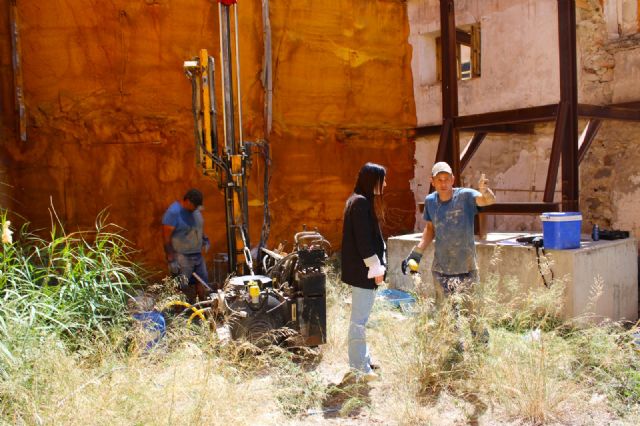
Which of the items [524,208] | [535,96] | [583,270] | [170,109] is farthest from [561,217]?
[170,109]

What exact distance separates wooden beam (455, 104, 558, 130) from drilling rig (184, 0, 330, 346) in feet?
9.29

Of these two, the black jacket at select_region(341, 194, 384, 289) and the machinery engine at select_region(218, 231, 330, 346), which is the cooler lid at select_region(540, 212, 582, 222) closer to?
the black jacket at select_region(341, 194, 384, 289)

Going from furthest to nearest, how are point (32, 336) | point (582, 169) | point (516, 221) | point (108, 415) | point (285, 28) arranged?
point (285, 28), point (516, 221), point (582, 169), point (32, 336), point (108, 415)

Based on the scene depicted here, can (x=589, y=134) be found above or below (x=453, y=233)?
above

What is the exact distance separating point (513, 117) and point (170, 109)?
557 cm

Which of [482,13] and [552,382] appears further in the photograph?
[482,13]

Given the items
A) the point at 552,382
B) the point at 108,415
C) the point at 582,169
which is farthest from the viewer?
the point at 582,169

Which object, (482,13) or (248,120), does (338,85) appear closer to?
(248,120)

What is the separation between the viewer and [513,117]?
6719 mm

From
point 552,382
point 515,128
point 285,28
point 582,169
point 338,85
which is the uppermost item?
point 285,28

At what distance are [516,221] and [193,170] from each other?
559 cm

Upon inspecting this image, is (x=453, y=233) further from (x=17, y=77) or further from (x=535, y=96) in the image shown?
(x=17, y=77)

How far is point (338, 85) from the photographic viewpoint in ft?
35.7

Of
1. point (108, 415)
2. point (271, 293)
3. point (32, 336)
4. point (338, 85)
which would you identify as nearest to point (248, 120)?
point (338, 85)
